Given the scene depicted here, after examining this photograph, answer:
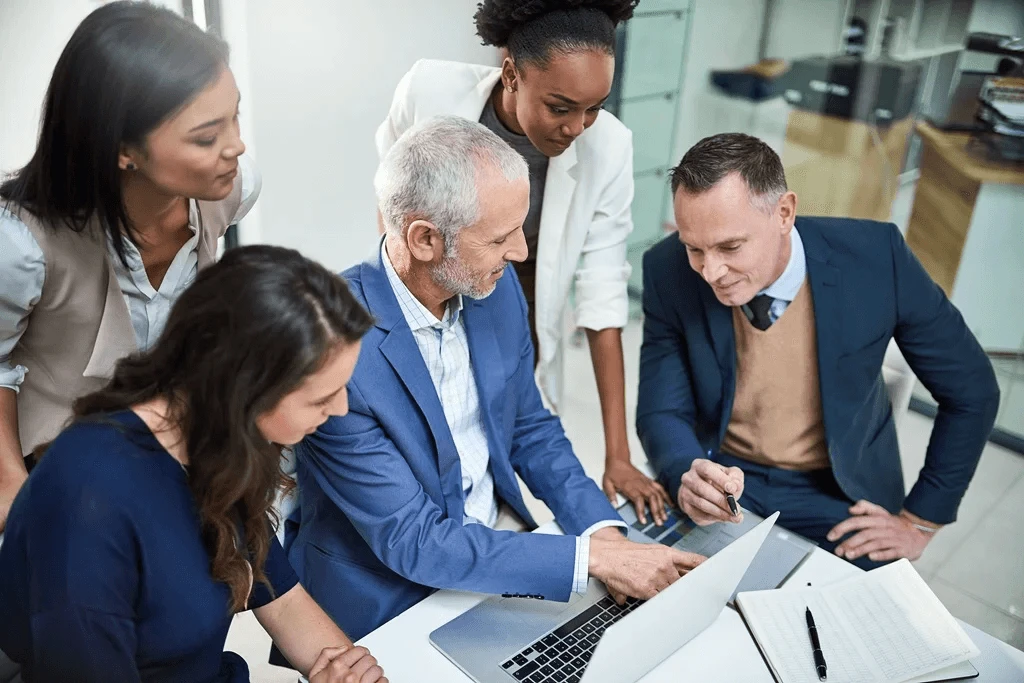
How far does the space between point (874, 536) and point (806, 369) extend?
0.37 meters

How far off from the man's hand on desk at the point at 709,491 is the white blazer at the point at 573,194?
0.58 metres

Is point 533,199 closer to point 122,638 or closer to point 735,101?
point 122,638

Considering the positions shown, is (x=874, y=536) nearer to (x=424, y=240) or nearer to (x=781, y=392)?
(x=781, y=392)

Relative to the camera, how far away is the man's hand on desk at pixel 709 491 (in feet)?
5.40

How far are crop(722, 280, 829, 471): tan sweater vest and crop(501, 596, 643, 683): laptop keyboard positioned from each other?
2.15 feet

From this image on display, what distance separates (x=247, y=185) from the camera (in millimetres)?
Result: 1558

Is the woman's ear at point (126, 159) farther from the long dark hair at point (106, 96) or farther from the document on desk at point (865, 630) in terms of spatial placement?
the document on desk at point (865, 630)


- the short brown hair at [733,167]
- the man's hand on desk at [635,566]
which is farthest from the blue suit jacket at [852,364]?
the man's hand on desk at [635,566]

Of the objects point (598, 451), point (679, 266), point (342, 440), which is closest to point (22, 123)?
point (342, 440)

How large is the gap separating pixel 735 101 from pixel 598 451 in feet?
5.47

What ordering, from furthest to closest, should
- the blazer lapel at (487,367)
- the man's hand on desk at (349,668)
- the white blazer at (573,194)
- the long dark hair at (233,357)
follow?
the white blazer at (573,194)
the blazer lapel at (487,367)
the man's hand on desk at (349,668)
the long dark hair at (233,357)

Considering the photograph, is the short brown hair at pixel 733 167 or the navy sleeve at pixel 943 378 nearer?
the short brown hair at pixel 733 167

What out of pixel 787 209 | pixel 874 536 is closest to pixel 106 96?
pixel 787 209

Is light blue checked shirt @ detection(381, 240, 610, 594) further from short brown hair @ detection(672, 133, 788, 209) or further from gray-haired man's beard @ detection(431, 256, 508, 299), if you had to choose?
short brown hair @ detection(672, 133, 788, 209)
